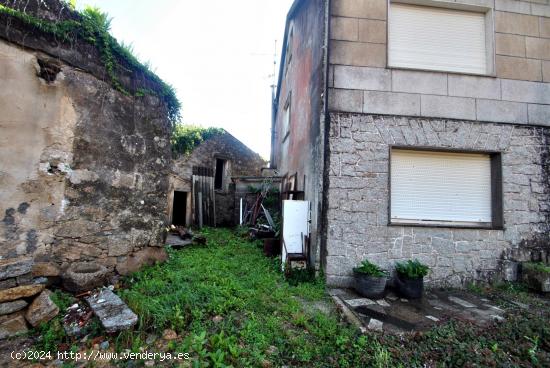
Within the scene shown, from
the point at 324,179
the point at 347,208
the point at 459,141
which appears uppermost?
the point at 459,141

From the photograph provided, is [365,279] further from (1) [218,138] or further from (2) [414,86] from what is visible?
(1) [218,138]

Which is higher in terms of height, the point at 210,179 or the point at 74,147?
the point at 210,179

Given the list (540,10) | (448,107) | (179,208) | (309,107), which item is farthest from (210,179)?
(540,10)

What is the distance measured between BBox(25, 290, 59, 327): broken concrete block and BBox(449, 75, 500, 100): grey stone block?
633 cm

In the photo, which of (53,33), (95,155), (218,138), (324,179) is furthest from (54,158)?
(218,138)

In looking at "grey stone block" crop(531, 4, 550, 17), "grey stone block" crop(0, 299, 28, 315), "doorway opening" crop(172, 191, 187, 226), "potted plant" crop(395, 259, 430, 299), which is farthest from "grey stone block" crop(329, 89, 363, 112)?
"doorway opening" crop(172, 191, 187, 226)

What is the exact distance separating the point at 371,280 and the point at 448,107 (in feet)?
10.5

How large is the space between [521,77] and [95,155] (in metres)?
7.12

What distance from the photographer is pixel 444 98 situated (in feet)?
14.7

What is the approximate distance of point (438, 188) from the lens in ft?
14.6

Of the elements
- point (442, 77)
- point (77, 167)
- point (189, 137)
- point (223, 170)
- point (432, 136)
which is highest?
point (189, 137)

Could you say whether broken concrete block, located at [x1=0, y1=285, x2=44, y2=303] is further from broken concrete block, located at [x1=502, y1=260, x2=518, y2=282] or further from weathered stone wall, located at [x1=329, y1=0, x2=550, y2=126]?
broken concrete block, located at [x1=502, y1=260, x2=518, y2=282]

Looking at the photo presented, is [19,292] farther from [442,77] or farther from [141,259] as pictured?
[442,77]

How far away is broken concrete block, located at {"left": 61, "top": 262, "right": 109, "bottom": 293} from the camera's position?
3232 millimetres
